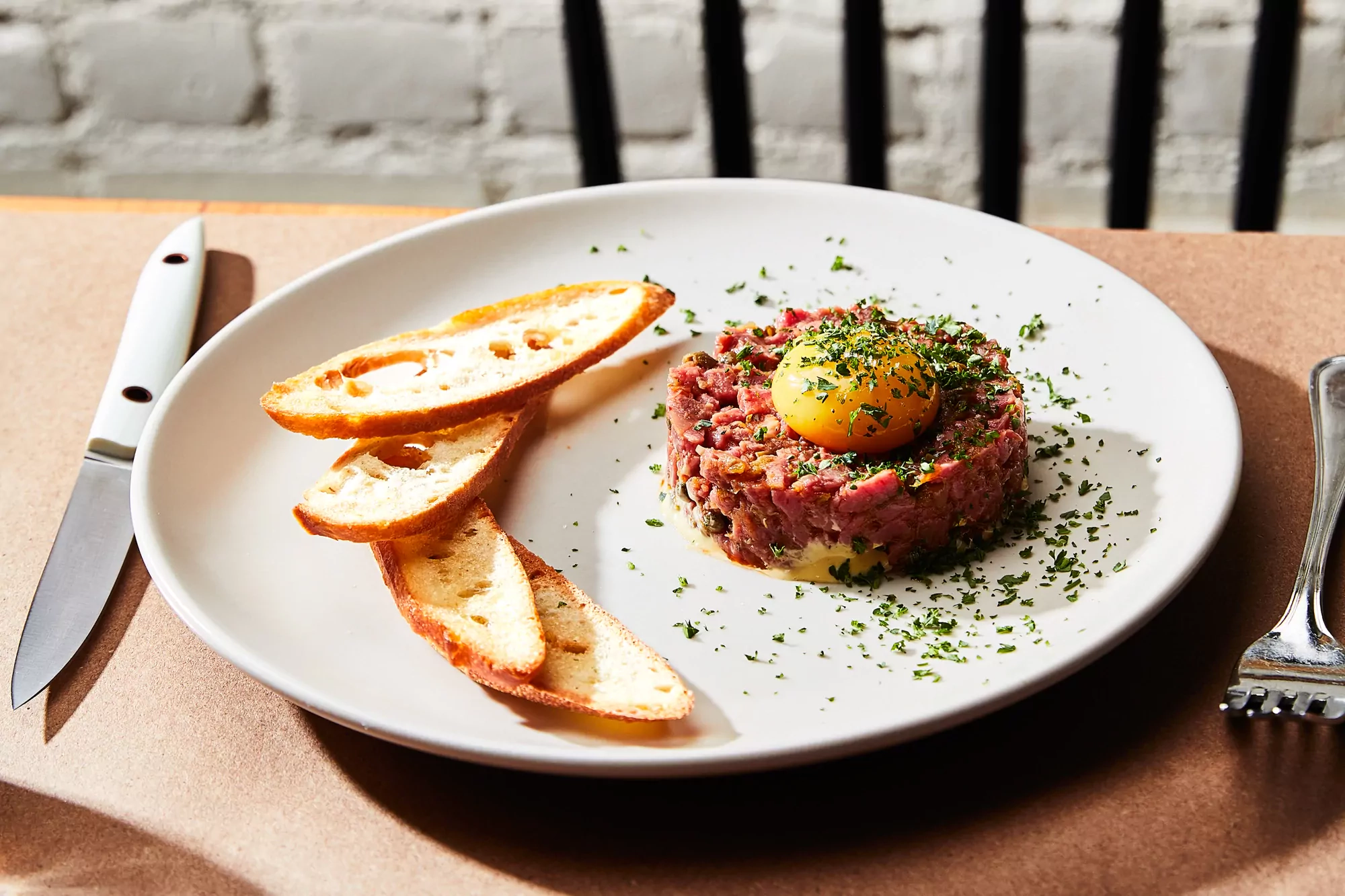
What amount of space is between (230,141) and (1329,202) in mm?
4491

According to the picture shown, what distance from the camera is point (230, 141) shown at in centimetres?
561

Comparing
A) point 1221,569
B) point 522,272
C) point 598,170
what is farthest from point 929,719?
point 598,170

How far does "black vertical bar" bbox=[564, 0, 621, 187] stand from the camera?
374 cm

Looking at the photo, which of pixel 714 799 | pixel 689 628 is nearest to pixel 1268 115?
pixel 689 628

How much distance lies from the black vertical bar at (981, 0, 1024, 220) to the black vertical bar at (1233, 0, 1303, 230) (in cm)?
63

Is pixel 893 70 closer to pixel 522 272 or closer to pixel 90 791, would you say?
pixel 522 272

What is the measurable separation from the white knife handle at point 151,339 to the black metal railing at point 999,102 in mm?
1389

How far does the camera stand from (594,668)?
177cm

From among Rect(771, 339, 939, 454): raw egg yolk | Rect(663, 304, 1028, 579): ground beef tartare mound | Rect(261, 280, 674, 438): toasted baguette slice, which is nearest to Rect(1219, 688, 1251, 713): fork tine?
Rect(663, 304, 1028, 579): ground beef tartare mound

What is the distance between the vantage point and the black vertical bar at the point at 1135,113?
349 cm

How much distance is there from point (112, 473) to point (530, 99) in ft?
11.1

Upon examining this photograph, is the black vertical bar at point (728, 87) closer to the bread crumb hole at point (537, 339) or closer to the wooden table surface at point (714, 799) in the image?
the bread crumb hole at point (537, 339)

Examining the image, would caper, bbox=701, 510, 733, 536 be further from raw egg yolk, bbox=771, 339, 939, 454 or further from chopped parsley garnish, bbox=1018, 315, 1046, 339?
chopped parsley garnish, bbox=1018, 315, 1046, 339

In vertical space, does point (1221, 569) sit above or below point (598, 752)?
below
